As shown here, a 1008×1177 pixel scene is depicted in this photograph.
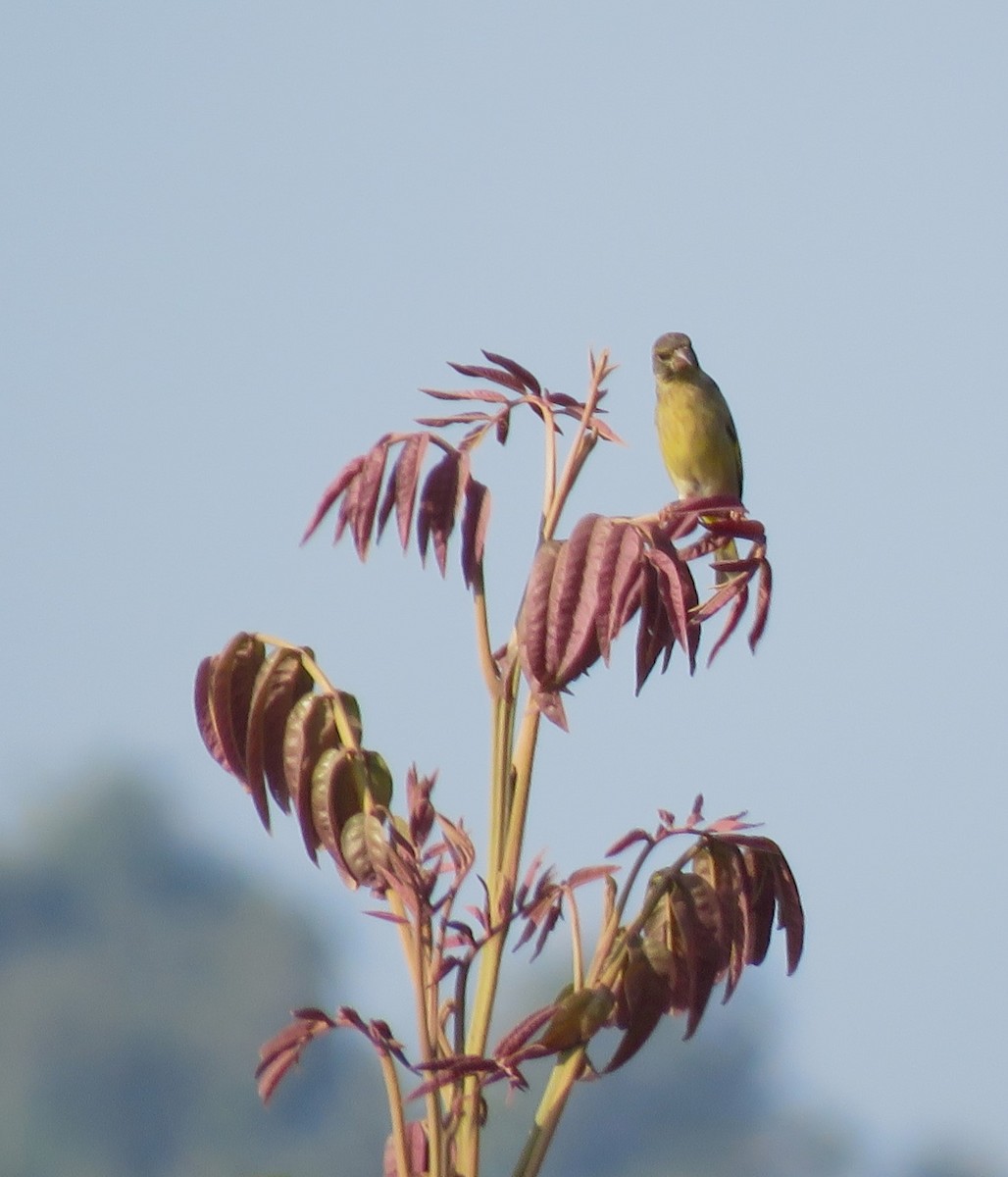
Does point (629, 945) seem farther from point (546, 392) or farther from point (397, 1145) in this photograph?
point (546, 392)

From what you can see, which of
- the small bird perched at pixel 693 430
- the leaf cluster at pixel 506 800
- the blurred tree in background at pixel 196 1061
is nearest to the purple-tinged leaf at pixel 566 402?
the leaf cluster at pixel 506 800

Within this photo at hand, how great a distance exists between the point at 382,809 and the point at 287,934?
2302 inches

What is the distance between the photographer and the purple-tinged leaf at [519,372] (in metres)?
2.88

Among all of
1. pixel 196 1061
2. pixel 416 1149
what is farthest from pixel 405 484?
pixel 196 1061

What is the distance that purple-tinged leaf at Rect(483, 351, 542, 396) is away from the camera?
288cm

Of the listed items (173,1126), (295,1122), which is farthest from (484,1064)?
(173,1126)

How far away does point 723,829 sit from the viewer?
281cm

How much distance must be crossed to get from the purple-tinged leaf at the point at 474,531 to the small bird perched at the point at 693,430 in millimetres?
3500

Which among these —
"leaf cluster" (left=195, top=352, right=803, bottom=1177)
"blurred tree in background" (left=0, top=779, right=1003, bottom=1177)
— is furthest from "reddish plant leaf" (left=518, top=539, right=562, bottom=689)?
"blurred tree in background" (left=0, top=779, right=1003, bottom=1177)

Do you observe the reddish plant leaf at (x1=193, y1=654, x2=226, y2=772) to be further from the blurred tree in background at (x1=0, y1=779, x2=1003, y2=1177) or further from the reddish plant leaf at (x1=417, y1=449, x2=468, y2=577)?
the blurred tree in background at (x1=0, y1=779, x2=1003, y2=1177)

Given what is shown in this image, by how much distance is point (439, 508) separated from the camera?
9.09ft

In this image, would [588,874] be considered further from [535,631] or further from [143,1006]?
[143,1006]

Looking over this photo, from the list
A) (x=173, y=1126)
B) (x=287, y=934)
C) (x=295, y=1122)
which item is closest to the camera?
(x=295, y=1122)

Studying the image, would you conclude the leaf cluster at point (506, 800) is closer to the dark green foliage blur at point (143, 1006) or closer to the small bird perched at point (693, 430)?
the small bird perched at point (693, 430)
